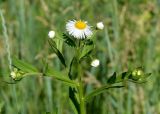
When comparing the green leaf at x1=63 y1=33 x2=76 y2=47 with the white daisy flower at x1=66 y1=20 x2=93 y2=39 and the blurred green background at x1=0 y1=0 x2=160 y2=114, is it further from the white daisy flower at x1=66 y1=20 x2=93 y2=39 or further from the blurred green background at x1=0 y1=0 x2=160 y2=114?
the blurred green background at x1=0 y1=0 x2=160 y2=114

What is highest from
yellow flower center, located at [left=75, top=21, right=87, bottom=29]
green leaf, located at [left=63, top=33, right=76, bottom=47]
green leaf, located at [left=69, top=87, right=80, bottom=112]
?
yellow flower center, located at [left=75, top=21, right=87, bottom=29]

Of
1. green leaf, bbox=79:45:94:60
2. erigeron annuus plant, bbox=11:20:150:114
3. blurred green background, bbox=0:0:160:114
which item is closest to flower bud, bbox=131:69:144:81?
erigeron annuus plant, bbox=11:20:150:114

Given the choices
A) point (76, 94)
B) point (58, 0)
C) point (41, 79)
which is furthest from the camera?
point (58, 0)

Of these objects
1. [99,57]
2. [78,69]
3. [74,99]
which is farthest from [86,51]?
[99,57]

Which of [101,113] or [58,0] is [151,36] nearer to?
[101,113]

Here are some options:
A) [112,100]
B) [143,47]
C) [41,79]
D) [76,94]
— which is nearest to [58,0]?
[143,47]

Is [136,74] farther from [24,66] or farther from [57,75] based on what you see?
A: [24,66]
